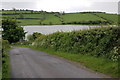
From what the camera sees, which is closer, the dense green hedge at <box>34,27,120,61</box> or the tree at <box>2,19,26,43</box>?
the dense green hedge at <box>34,27,120,61</box>

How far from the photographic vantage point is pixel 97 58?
17.9 meters

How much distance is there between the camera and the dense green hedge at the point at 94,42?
1734 cm

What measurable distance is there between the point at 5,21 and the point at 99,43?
72.6 meters

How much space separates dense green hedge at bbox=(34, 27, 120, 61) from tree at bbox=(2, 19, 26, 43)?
5934 centimetres

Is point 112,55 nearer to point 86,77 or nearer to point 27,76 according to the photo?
point 86,77

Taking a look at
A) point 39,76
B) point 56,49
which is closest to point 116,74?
point 39,76

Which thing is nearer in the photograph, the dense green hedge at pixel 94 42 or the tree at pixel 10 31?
the dense green hedge at pixel 94 42

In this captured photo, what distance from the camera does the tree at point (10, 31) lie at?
8433cm

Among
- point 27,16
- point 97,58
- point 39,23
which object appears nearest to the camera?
point 97,58

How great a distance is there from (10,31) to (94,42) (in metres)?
68.5

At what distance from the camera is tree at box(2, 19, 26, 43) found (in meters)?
84.3

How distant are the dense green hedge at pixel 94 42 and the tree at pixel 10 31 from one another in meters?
59.3

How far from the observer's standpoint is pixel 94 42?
20.5 m

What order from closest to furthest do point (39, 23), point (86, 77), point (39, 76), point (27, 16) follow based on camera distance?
1. point (86, 77)
2. point (39, 76)
3. point (39, 23)
4. point (27, 16)
